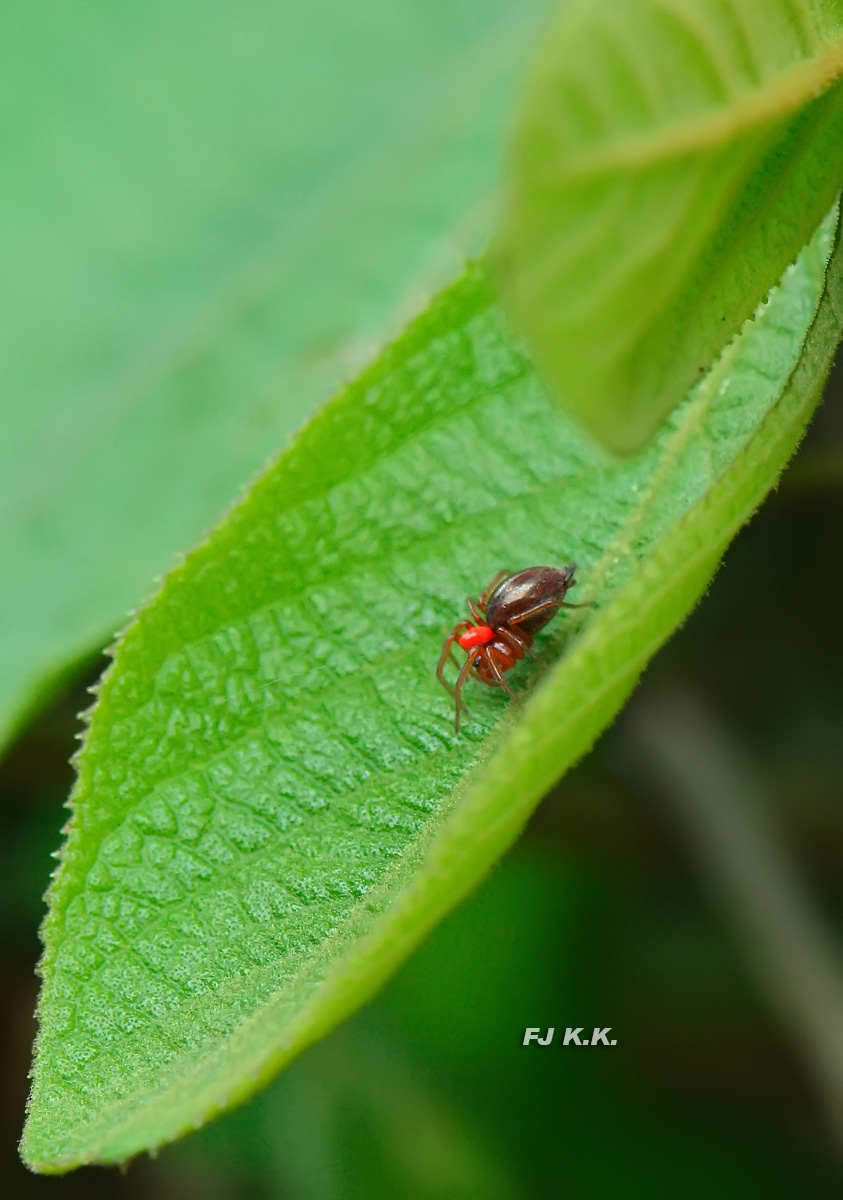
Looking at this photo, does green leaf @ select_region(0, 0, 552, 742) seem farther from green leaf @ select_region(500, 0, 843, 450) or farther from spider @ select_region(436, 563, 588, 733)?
green leaf @ select_region(500, 0, 843, 450)

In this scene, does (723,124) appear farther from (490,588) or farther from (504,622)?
(504,622)

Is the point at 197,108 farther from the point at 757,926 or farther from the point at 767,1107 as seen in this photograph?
the point at 767,1107

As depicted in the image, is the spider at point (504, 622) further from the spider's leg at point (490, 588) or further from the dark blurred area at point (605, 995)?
the dark blurred area at point (605, 995)

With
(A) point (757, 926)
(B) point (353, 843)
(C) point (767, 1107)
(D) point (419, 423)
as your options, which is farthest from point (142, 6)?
(C) point (767, 1107)

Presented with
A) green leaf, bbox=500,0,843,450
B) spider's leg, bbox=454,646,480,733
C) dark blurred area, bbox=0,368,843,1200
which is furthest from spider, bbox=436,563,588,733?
dark blurred area, bbox=0,368,843,1200

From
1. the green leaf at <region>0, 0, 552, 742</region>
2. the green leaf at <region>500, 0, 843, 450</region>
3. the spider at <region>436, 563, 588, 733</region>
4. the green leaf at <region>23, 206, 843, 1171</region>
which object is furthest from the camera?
the green leaf at <region>0, 0, 552, 742</region>
